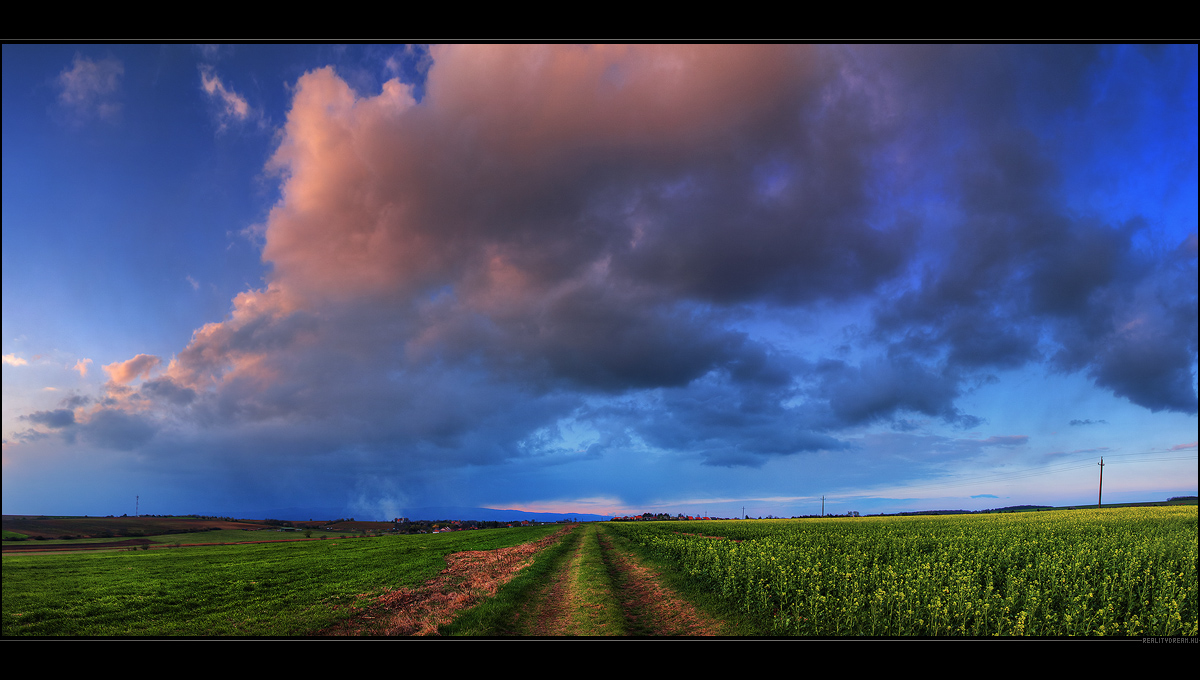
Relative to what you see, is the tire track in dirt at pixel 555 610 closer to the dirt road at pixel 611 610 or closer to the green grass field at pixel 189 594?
the dirt road at pixel 611 610

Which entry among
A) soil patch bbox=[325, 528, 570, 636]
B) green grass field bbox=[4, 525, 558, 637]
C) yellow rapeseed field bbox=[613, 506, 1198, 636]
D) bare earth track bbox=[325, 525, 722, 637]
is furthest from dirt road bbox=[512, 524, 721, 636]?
green grass field bbox=[4, 525, 558, 637]

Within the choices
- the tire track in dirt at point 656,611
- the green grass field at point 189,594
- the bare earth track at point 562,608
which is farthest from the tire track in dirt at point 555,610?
the green grass field at point 189,594

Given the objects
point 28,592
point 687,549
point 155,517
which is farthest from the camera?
point 155,517

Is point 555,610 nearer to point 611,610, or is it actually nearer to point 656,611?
point 611,610

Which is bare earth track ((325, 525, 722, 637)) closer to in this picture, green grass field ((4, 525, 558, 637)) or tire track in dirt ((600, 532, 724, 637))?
tire track in dirt ((600, 532, 724, 637))

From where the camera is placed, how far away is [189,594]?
63.2ft

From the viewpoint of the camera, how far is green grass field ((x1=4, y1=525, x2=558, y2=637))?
1444cm

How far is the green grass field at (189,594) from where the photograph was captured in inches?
568

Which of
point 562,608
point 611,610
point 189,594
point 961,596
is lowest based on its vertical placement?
point 189,594

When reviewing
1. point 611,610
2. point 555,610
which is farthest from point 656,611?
point 555,610

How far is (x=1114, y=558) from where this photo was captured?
19.5 m
